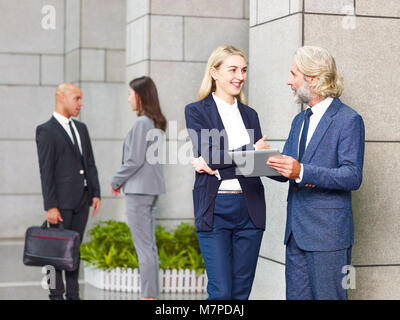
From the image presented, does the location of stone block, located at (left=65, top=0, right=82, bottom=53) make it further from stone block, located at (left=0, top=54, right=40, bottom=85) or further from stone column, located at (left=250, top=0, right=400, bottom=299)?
stone column, located at (left=250, top=0, right=400, bottom=299)

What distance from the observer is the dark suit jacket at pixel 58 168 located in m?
7.17

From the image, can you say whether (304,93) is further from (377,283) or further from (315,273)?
(377,283)

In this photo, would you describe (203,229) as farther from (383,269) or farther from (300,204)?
(383,269)

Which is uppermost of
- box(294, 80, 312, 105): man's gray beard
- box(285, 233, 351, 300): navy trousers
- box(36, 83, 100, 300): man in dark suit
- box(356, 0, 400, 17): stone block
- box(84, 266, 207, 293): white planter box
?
box(356, 0, 400, 17): stone block

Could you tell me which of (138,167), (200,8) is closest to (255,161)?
(138,167)

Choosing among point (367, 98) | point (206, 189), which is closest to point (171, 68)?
point (367, 98)

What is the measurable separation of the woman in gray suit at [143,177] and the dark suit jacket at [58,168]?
43cm

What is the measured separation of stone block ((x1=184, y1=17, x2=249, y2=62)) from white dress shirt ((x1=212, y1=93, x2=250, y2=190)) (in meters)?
4.64

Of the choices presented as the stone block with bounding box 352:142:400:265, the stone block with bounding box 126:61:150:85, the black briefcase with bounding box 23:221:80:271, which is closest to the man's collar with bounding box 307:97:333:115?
the stone block with bounding box 352:142:400:265

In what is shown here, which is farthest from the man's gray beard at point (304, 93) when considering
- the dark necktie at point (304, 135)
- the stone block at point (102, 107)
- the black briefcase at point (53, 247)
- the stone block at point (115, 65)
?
the stone block at point (115, 65)

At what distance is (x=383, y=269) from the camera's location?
6.02 m

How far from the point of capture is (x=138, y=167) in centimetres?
758

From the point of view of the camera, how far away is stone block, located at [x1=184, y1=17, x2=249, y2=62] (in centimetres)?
979

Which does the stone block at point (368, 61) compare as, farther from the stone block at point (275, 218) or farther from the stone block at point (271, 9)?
the stone block at point (275, 218)
